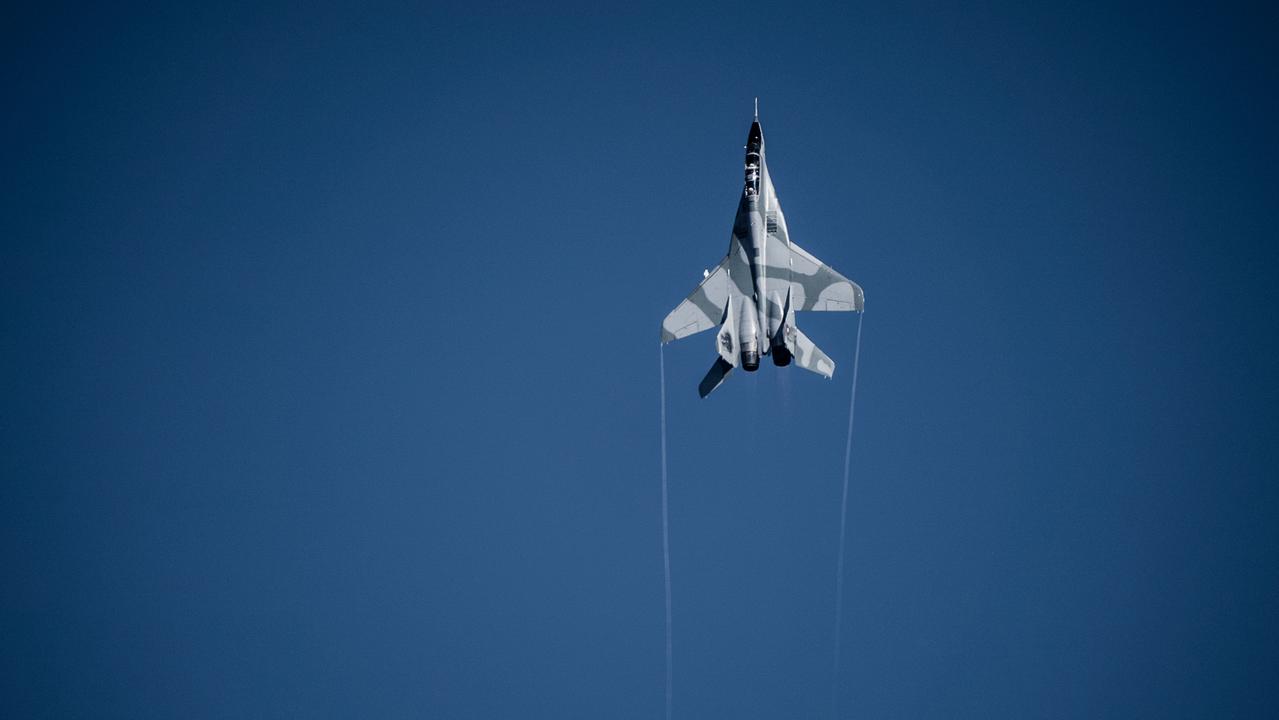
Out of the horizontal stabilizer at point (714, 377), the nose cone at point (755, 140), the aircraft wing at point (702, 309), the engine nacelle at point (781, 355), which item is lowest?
the horizontal stabilizer at point (714, 377)

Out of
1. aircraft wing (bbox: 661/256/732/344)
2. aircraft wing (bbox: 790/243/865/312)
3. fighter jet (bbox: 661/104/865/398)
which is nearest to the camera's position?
fighter jet (bbox: 661/104/865/398)

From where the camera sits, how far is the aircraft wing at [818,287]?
38.3 metres

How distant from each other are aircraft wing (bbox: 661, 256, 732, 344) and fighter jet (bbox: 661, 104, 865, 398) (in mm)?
44

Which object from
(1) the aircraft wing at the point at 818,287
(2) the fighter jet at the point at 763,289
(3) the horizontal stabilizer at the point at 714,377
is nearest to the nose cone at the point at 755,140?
(2) the fighter jet at the point at 763,289

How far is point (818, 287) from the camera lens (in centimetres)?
3841

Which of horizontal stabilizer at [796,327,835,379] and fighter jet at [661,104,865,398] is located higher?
fighter jet at [661,104,865,398]

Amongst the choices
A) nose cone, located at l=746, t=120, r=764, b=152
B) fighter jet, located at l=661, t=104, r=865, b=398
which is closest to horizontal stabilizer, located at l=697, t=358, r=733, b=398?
fighter jet, located at l=661, t=104, r=865, b=398

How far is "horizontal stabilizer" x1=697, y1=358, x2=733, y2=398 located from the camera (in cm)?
3866

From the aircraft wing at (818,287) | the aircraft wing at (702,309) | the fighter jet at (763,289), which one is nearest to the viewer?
the fighter jet at (763,289)

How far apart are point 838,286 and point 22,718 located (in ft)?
200

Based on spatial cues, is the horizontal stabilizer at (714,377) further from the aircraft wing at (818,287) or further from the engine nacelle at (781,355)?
the aircraft wing at (818,287)

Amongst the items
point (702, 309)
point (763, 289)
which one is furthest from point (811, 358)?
point (702, 309)

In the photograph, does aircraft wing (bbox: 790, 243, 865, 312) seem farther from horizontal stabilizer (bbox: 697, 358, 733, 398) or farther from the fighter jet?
horizontal stabilizer (bbox: 697, 358, 733, 398)

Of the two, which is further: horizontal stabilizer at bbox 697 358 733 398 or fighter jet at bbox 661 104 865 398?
horizontal stabilizer at bbox 697 358 733 398
